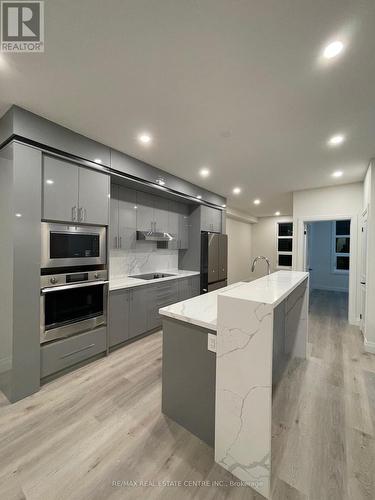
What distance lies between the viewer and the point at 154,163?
3271mm

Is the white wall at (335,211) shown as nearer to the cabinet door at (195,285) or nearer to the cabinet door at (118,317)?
the cabinet door at (195,285)

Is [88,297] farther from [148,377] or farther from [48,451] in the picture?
[48,451]

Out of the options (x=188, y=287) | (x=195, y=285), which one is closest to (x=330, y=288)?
(x=195, y=285)

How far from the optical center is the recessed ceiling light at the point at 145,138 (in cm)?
246

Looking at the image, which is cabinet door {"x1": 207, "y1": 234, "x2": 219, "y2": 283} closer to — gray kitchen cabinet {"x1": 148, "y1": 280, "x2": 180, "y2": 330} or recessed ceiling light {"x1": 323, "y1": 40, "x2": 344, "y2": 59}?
gray kitchen cabinet {"x1": 148, "y1": 280, "x2": 180, "y2": 330}

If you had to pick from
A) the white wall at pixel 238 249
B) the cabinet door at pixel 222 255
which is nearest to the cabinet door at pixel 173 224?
the cabinet door at pixel 222 255

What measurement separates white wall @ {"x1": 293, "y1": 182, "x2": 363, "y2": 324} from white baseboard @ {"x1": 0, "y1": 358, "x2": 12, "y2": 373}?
472 centimetres

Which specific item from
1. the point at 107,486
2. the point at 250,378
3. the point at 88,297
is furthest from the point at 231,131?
the point at 107,486

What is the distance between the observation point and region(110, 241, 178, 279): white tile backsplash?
366cm

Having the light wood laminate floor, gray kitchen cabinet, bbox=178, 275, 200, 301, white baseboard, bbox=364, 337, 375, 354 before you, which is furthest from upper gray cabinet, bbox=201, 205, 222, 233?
white baseboard, bbox=364, 337, 375, 354

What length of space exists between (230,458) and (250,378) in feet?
1.95

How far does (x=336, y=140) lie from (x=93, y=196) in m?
2.94

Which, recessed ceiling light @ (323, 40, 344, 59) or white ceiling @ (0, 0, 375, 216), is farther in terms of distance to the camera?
recessed ceiling light @ (323, 40, 344, 59)

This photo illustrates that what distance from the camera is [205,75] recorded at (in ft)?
5.17
